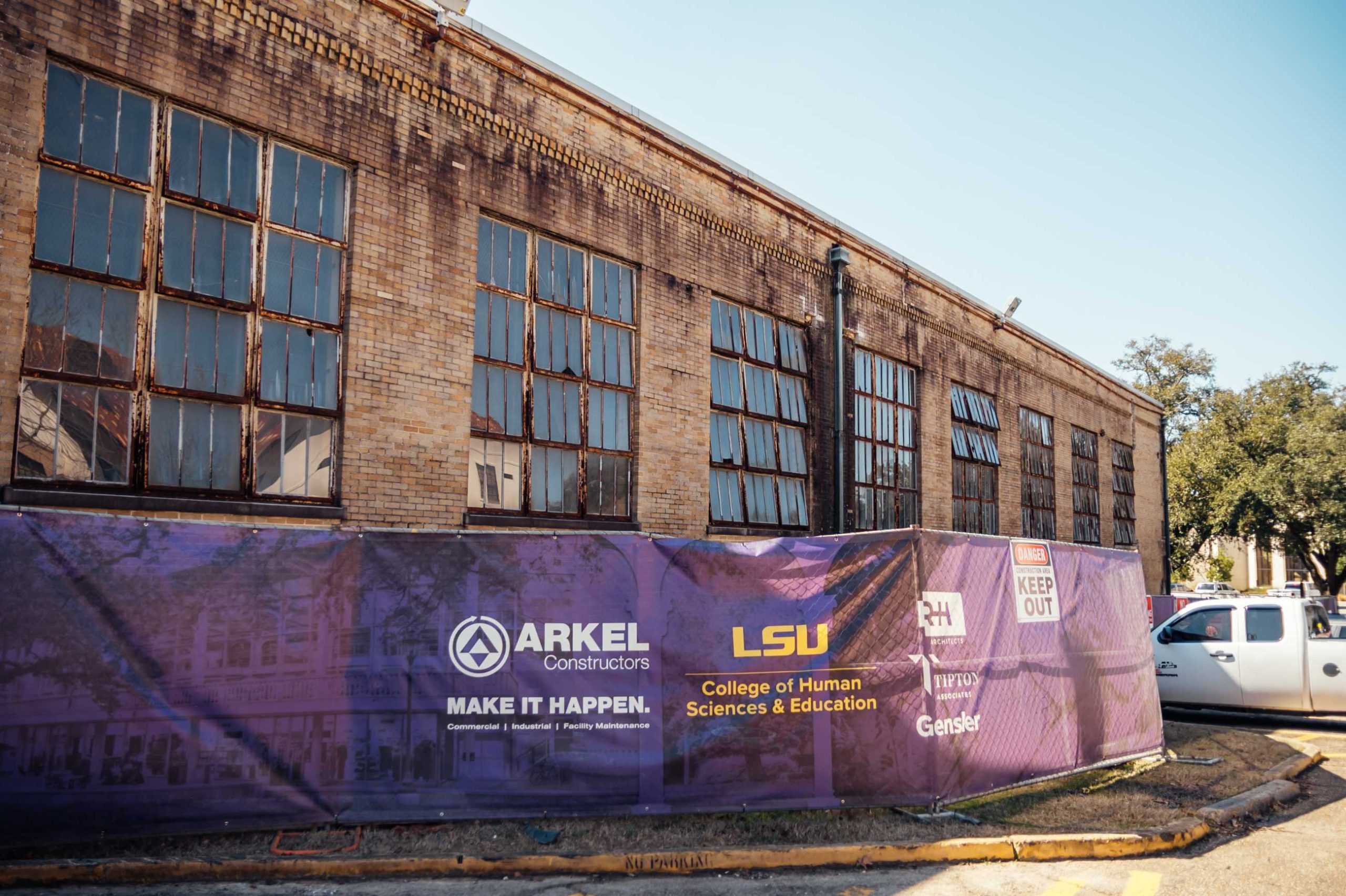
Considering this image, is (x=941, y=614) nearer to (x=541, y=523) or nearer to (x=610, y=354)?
(x=541, y=523)

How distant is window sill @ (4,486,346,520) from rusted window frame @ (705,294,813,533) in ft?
19.9

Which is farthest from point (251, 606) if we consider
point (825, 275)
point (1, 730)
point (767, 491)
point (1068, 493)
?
point (1068, 493)

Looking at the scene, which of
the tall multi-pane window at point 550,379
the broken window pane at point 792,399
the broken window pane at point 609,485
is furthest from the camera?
the broken window pane at point 792,399

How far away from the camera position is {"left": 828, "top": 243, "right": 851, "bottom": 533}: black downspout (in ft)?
52.8

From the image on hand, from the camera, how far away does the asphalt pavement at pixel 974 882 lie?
5.85m

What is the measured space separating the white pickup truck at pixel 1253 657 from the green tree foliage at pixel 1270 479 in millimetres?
26018

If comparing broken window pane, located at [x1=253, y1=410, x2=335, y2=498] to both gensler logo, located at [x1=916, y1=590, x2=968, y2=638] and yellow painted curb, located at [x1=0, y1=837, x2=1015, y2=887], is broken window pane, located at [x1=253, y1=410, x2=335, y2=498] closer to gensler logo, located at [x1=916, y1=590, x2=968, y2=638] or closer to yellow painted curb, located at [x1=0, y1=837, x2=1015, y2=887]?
yellow painted curb, located at [x1=0, y1=837, x2=1015, y2=887]

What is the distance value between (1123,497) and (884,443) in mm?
14902

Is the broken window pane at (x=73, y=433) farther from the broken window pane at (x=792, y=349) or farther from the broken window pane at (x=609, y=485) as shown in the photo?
the broken window pane at (x=792, y=349)

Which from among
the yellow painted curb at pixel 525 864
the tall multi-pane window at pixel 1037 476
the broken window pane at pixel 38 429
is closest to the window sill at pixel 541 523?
the broken window pane at pixel 38 429

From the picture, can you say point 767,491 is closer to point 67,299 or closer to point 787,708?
→ point 787,708

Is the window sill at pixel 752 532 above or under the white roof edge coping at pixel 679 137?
under

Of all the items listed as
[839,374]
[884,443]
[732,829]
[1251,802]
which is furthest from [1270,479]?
[732,829]

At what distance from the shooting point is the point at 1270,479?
120ft
